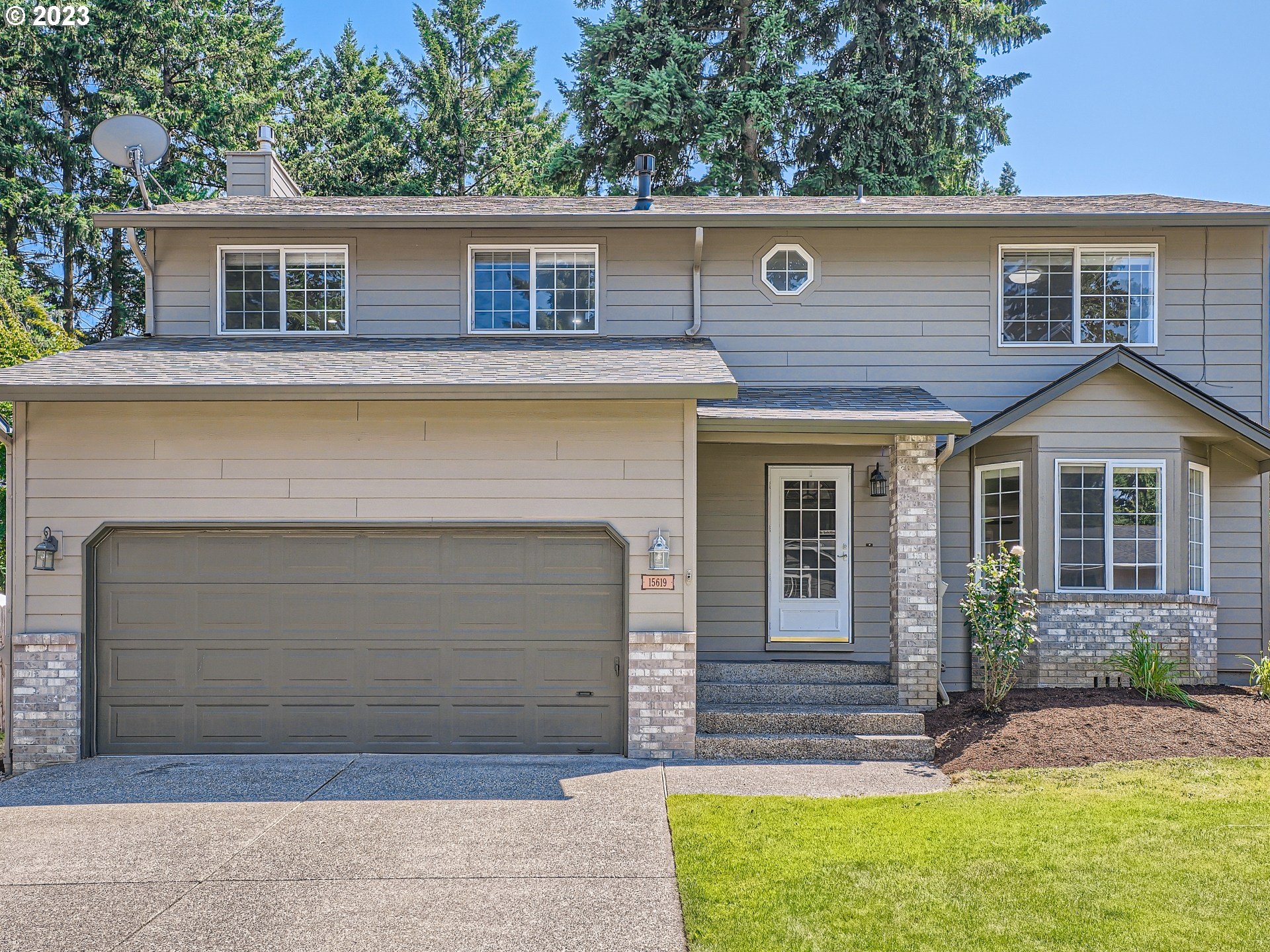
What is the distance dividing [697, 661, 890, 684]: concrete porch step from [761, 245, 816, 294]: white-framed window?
4018 millimetres

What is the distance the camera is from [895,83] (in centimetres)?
1877

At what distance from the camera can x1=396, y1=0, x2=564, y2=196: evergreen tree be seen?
24859 mm

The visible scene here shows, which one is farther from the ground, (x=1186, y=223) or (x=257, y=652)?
(x=1186, y=223)

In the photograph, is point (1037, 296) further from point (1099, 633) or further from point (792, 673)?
point (792, 673)

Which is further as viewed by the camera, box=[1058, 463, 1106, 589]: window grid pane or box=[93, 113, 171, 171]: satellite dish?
box=[93, 113, 171, 171]: satellite dish

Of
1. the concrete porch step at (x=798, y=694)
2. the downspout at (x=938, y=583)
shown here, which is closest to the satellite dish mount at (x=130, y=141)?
the concrete porch step at (x=798, y=694)

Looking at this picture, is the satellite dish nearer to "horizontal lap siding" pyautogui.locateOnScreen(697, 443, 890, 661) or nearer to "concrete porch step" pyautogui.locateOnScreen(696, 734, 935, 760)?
"horizontal lap siding" pyautogui.locateOnScreen(697, 443, 890, 661)

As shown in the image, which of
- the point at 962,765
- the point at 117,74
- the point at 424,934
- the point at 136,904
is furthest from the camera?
the point at 117,74

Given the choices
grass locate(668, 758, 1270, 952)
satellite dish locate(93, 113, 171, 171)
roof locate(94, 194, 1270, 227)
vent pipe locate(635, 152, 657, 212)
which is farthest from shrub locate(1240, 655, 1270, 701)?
satellite dish locate(93, 113, 171, 171)

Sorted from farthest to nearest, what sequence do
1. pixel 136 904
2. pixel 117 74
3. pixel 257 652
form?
Answer: 1. pixel 117 74
2. pixel 257 652
3. pixel 136 904

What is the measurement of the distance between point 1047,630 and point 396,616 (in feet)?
20.3

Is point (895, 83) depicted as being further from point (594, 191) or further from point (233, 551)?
point (233, 551)

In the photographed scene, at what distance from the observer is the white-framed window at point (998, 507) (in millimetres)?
9562

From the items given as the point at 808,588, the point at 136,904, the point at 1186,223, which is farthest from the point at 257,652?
the point at 1186,223
